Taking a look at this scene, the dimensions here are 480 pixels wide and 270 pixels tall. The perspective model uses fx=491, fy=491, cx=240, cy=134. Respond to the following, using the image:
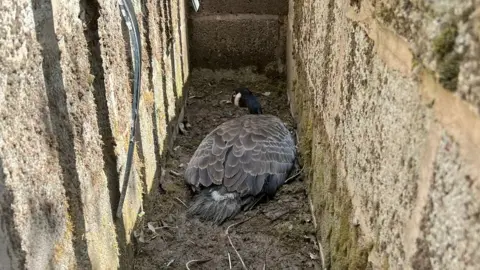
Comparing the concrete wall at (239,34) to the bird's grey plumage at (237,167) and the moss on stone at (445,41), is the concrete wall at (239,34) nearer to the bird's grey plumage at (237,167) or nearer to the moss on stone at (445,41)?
the bird's grey plumage at (237,167)

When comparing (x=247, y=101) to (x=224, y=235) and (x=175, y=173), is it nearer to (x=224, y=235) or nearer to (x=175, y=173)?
(x=175, y=173)

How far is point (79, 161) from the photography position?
163 centimetres

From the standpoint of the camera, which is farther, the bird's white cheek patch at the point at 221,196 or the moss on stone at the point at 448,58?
the bird's white cheek patch at the point at 221,196

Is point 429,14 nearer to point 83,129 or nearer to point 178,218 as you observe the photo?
point 83,129

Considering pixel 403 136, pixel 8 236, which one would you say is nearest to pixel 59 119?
pixel 8 236

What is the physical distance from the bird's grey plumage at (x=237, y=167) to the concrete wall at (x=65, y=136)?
49 centimetres

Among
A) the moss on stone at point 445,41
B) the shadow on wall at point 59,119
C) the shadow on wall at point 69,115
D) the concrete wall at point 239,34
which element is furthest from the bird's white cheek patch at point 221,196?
the concrete wall at point 239,34

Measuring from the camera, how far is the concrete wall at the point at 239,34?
470cm

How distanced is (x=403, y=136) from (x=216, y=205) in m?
1.83

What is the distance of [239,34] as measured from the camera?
4812 mm

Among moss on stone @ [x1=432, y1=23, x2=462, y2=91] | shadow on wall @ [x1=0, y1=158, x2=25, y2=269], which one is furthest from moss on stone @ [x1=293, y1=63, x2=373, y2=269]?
shadow on wall @ [x1=0, y1=158, x2=25, y2=269]

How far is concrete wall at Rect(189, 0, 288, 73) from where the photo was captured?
4.70 metres

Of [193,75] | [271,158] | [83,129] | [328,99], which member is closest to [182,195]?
[271,158]

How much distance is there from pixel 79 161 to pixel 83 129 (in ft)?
0.39
